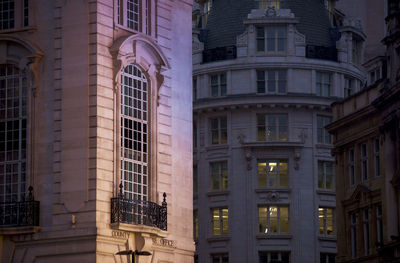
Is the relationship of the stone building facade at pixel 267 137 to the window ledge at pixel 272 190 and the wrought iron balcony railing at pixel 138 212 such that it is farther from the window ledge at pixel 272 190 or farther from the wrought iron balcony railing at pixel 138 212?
the wrought iron balcony railing at pixel 138 212

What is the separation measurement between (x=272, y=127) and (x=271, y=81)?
3578mm

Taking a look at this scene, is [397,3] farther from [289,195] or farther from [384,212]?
[289,195]

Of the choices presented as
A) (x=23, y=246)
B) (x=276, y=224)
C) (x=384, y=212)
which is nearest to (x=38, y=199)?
(x=23, y=246)

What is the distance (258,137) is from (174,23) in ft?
132

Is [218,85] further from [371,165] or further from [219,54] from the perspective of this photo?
[371,165]

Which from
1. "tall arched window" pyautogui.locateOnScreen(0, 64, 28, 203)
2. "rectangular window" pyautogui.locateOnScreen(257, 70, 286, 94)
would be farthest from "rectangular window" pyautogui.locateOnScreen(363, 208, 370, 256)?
"tall arched window" pyautogui.locateOnScreen(0, 64, 28, 203)

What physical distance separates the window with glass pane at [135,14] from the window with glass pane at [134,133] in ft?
5.93

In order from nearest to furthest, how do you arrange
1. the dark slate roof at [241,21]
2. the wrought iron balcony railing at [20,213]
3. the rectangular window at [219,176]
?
1. the wrought iron balcony railing at [20,213]
2. the rectangular window at [219,176]
3. the dark slate roof at [241,21]

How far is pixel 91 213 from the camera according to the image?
44.6 m

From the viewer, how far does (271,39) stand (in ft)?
303

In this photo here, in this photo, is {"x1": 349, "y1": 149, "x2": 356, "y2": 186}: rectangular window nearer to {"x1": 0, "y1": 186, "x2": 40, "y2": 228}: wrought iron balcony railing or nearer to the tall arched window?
the tall arched window

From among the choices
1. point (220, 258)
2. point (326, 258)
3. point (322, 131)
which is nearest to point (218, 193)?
point (220, 258)

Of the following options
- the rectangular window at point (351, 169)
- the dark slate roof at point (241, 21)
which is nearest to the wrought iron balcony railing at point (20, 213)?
the rectangular window at point (351, 169)

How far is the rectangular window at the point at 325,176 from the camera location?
90938 mm
